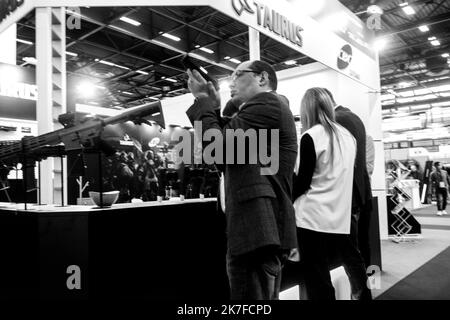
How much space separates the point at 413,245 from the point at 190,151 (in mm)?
5409

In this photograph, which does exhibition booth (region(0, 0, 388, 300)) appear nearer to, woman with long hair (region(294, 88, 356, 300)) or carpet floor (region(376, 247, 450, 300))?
carpet floor (region(376, 247, 450, 300))

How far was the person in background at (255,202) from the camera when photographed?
113cm

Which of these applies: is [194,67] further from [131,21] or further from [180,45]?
[180,45]

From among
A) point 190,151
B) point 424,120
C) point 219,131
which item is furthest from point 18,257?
point 424,120

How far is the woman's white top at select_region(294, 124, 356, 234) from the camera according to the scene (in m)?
1.68

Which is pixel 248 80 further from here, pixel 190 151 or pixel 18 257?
pixel 18 257

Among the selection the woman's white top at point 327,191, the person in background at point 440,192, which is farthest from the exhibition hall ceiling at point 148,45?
the person in background at point 440,192

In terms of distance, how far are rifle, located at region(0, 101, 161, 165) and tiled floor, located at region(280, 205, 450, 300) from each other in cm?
165

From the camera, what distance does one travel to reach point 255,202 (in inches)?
44.7

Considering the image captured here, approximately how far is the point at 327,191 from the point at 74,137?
1.29 metres

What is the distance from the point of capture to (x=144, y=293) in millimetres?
1604

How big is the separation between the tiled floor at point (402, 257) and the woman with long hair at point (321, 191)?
85 cm

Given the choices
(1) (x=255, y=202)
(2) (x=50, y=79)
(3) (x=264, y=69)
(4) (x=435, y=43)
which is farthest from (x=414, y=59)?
(1) (x=255, y=202)

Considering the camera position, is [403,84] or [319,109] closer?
[319,109]
